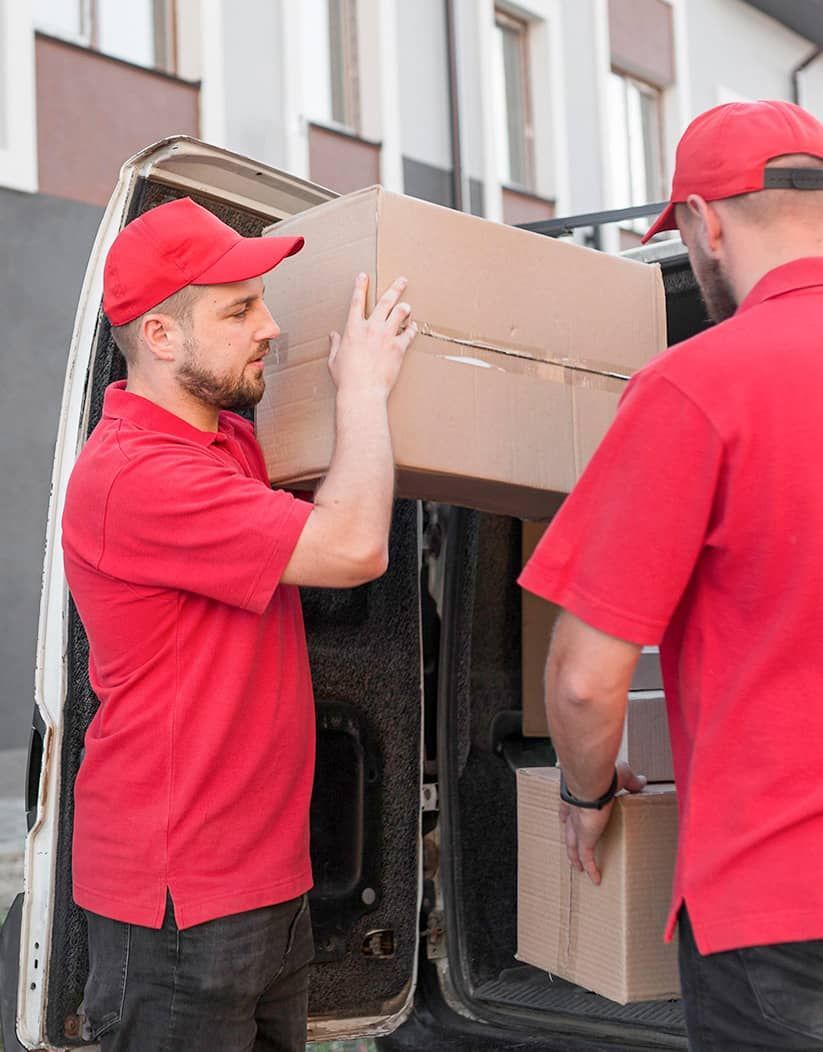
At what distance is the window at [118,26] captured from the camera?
8477 millimetres

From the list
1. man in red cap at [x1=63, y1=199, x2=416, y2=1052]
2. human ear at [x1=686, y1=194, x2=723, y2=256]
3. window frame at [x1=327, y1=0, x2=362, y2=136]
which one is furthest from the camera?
window frame at [x1=327, y1=0, x2=362, y2=136]

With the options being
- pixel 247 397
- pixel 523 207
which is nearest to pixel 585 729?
pixel 247 397

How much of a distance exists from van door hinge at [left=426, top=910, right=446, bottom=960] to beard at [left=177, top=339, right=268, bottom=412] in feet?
4.16

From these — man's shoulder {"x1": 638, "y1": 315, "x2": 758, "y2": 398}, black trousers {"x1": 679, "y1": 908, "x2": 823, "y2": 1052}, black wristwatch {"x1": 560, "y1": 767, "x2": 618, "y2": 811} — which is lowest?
black trousers {"x1": 679, "y1": 908, "x2": 823, "y2": 1052}

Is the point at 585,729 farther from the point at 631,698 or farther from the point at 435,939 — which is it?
the point at 435,939

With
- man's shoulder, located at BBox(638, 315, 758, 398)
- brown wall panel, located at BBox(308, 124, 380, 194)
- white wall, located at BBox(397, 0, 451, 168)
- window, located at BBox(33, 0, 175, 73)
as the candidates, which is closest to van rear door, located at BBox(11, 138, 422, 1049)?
man's shoulder, located at BBox(638, 315, 758, 398)

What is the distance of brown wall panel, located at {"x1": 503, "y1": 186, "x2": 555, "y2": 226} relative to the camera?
468 inches

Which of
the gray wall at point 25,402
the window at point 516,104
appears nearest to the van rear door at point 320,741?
the gray wall at point 25,402

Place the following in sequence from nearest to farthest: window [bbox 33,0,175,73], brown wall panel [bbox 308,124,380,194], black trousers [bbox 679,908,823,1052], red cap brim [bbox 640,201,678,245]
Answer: black trousers [bbox 679,908,823,1052] < red cap brim [bbox 640,201,678,245] < window [bbox 33,0,175,73] < brown wall panel [bbox 308,124,380,194]

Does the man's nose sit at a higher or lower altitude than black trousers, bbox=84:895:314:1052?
higher

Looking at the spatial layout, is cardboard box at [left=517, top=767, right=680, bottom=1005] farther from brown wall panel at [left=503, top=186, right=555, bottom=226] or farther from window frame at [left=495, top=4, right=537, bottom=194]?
window frame at [left=495, top=4, right=537, bottom=194]

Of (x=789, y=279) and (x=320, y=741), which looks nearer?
(x=789, y=279)

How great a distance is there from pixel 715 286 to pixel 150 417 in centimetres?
86

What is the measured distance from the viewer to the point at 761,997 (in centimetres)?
136
